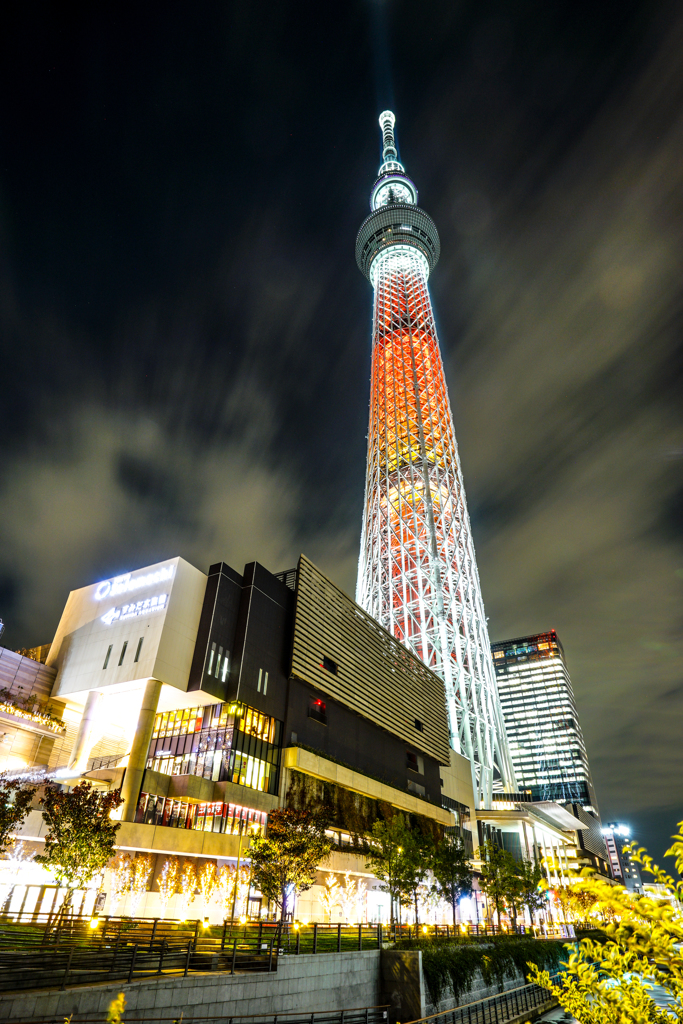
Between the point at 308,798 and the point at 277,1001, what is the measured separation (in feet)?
82.5

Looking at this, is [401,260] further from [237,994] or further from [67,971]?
[67,971]

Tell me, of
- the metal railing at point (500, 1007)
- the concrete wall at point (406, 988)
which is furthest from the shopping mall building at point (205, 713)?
the metal railing at point (500, 1007)

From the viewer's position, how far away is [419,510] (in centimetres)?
9381

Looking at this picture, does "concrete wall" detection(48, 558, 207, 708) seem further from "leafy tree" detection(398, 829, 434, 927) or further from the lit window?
"leafy tree" detection(398, 829, 434, 927)

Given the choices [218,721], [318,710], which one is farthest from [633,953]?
[318,710]

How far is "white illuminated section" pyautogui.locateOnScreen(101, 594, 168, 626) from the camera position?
4131 cm

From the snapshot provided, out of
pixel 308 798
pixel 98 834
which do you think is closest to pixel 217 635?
pixel 308 798

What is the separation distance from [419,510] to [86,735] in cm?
6296

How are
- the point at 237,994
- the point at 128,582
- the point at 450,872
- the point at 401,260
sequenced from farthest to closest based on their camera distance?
the point at 401,260, the point at 128,582, the point at 450,872, the point at 237,994

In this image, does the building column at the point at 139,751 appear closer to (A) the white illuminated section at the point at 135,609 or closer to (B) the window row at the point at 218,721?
(B) the window row at the point at 218,721

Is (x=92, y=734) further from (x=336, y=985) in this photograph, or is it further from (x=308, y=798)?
(x=336, y=985)

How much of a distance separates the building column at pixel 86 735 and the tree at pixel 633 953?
40.4 metres

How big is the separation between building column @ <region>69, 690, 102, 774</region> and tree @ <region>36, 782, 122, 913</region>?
54.8 feet

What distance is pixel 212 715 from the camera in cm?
4053
